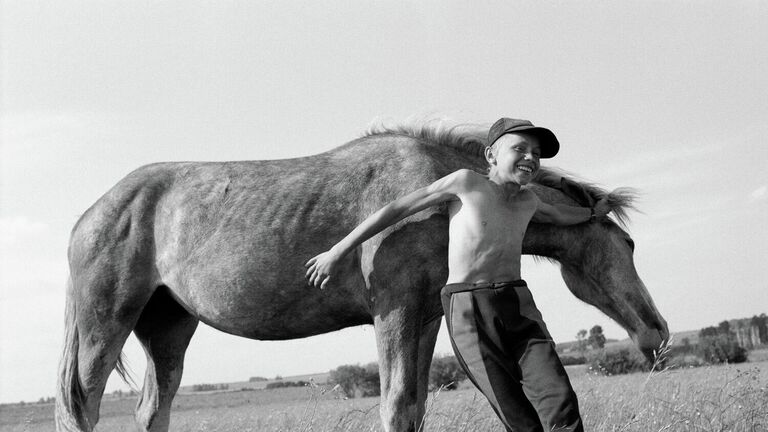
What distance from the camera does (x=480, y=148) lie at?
543cm

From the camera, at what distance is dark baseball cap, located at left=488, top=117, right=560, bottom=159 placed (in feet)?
13.5

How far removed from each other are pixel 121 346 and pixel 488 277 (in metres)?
3.46

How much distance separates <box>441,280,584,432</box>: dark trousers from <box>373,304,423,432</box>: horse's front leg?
0.58m

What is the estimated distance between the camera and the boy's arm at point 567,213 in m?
4.96

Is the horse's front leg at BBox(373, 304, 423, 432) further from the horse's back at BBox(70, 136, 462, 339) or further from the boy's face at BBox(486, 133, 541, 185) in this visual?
the boy's face at BBox(486, 133, 541, 185)

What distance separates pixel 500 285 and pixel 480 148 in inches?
67.0

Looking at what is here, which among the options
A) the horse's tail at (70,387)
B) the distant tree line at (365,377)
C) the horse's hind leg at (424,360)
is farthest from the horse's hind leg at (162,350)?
the distant tree line at (365,377)

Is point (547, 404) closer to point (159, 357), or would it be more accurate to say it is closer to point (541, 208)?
point (541, 208)

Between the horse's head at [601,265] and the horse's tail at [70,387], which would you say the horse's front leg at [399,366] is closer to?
the horse's head at [601,265]

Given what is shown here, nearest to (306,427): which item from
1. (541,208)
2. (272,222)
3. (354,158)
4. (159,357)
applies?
(159,357)

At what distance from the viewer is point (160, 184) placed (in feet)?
20.0

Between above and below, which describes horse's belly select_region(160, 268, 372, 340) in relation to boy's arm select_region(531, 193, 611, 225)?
below

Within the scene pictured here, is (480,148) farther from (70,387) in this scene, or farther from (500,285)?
(70,387)

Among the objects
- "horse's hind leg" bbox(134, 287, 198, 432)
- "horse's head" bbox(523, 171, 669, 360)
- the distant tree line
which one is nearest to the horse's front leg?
"horse's head" bbox(523, 171, 669, 360)
